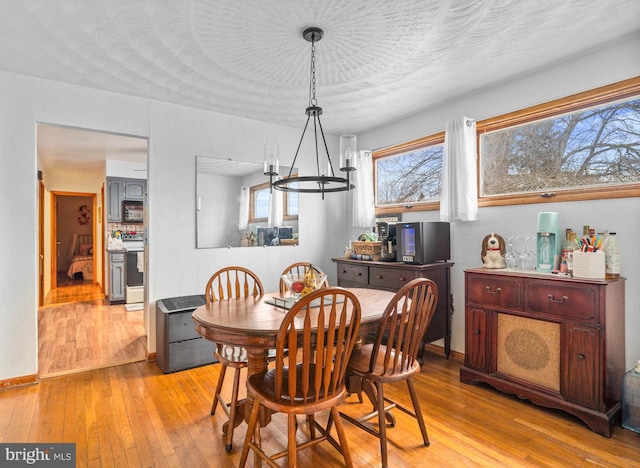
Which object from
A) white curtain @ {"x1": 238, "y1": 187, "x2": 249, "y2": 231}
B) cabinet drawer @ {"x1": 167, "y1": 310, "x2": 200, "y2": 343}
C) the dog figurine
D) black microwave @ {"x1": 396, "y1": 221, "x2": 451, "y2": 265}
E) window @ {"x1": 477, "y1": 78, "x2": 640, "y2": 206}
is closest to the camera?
window @ {"x1": 477, "y1": 78, "x2": 640, "y2": 206}

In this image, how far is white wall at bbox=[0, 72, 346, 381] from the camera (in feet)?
9.26

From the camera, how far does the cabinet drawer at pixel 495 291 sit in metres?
2.57

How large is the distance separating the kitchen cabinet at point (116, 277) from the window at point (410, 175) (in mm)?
4366

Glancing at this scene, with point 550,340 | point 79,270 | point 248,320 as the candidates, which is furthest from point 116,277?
point 550,340

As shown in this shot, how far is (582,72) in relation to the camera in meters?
2.61

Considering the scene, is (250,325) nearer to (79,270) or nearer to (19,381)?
(19,381)

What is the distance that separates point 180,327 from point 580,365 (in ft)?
9.74

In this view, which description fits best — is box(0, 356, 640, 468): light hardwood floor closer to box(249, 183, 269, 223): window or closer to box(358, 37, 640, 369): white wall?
box(358, 37, 640, 369): white wall

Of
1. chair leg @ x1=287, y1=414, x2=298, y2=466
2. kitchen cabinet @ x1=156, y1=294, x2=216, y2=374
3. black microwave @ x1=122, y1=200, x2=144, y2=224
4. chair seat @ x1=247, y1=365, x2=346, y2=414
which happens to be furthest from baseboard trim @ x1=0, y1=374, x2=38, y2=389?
black microwave @ x1=122, y1=200, x2=144, y2=224

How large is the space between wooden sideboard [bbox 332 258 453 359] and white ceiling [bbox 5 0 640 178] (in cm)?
158

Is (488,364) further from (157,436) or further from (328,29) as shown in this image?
(328,29)

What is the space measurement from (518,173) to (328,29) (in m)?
1.96

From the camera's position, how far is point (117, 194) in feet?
19.9

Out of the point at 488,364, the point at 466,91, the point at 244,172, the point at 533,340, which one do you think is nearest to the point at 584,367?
the point at 533,340
